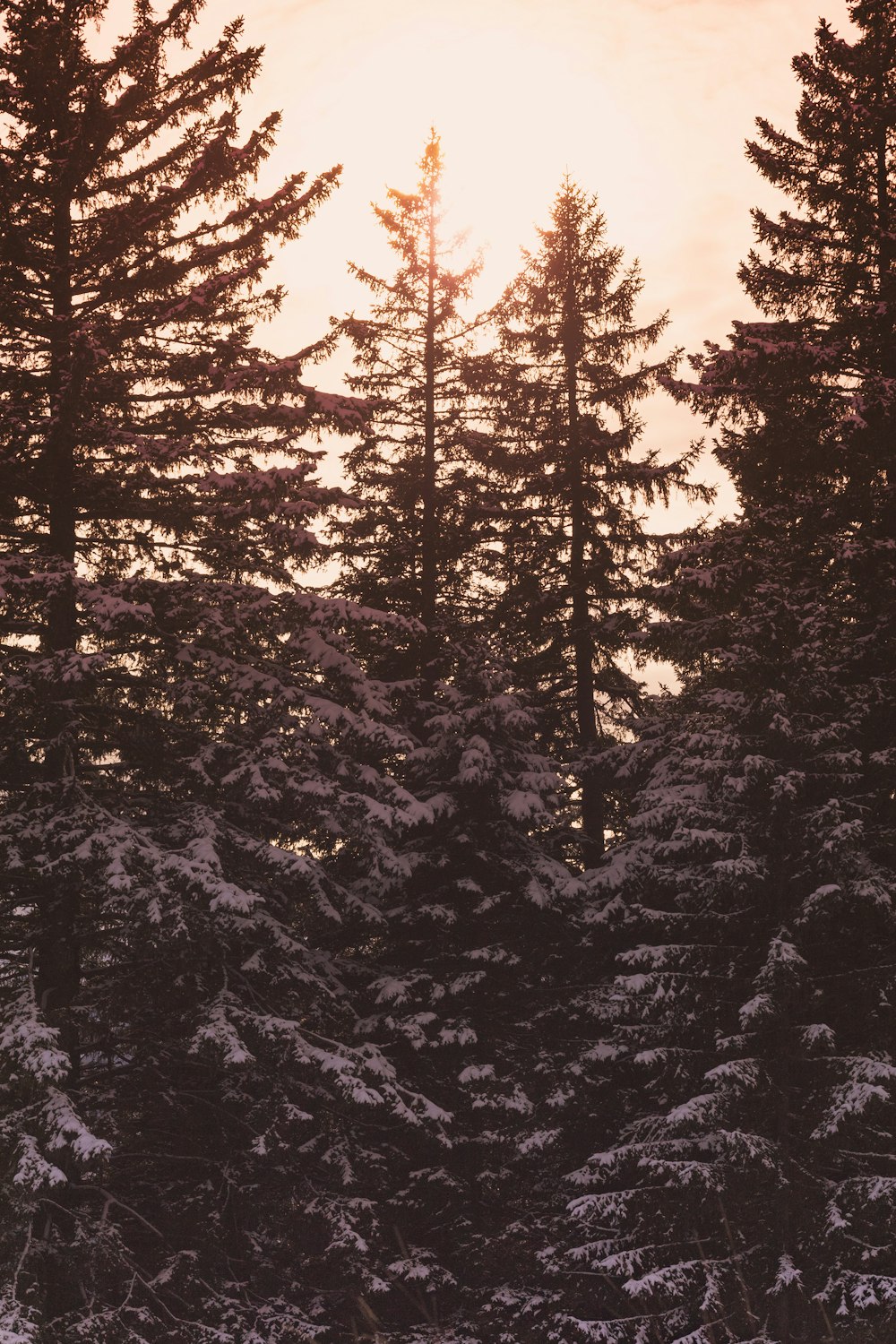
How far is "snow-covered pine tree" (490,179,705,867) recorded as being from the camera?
67.3 feet

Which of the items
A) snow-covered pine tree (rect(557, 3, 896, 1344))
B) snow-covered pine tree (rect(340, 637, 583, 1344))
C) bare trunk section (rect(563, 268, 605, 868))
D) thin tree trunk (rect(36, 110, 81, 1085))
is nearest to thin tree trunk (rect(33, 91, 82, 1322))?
thin tree trunk (rect(36, 110, 81, 1085))

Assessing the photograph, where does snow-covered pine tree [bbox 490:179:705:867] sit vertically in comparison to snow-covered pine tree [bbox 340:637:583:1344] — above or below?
above

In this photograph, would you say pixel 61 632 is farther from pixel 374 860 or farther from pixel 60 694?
pixel 374 860

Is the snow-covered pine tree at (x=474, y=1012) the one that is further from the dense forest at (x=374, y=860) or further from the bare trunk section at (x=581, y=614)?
the bare trunk section at (x=581, y=614)

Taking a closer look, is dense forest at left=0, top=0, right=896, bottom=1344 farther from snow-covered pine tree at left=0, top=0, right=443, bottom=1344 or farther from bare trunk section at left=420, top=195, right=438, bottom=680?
bare trunk section at left=420, top=195, right=438, bottom=680

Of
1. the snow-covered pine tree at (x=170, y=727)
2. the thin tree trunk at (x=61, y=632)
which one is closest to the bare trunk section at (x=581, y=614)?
the snow-covered pine tree at (x=170, y=727)

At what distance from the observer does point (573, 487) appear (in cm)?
2122

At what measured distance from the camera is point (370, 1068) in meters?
12.7

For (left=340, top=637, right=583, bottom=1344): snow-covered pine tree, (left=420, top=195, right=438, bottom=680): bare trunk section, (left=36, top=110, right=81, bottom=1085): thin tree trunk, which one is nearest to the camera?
(left=36, top=110, right=81, bottom=1085): thin tree trunk

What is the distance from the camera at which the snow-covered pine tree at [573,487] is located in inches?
807

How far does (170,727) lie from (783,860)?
24.1 feet

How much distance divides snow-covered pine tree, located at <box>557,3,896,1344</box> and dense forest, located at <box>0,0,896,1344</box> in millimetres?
60

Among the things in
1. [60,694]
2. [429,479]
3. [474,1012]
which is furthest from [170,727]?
[429,479]

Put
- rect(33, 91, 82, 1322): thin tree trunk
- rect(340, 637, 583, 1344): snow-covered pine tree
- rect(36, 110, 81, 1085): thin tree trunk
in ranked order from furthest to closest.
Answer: rect(340, 637, 583, 1344): snow-covered pine tree
rect(36, 110, 81, 1085): thin tree trunk
rect(33, 91, 82, 1322): thin tree trunk
